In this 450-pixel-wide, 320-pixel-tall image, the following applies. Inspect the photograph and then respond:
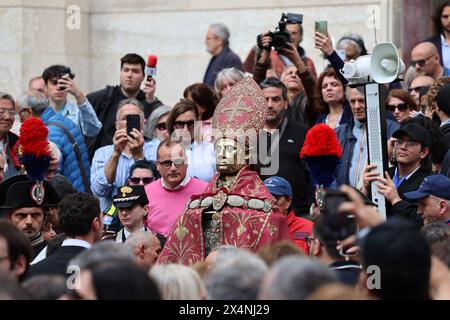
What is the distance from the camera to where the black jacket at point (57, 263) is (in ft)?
29.1

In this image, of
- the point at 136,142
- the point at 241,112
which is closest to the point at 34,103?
the point at 136,142

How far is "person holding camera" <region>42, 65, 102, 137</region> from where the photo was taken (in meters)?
13.7

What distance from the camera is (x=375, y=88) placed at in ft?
32.5

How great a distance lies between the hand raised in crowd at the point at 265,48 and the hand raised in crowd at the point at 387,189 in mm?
3525

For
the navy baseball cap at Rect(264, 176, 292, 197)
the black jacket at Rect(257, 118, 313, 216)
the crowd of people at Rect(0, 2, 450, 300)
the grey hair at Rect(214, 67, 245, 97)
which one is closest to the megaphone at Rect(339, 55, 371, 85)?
the crowd of people at Rect(0, 2, 450, 300)

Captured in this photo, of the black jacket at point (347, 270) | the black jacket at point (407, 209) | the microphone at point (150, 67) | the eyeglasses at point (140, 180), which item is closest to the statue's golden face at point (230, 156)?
the black jacket at point (407, 209)

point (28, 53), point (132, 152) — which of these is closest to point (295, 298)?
point (132, 152)

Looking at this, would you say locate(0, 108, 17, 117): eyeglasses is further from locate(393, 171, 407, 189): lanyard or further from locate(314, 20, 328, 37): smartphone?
locate(393, 171, 407, 189): lanyard

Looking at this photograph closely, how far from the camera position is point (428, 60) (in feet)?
45.8

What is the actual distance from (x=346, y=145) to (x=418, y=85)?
1.75m

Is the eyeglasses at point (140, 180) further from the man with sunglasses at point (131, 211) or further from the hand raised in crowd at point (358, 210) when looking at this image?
the hand raised in crowd at point (358, 210)

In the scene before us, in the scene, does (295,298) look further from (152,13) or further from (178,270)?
(152,13)

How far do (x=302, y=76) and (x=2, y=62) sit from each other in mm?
5139
